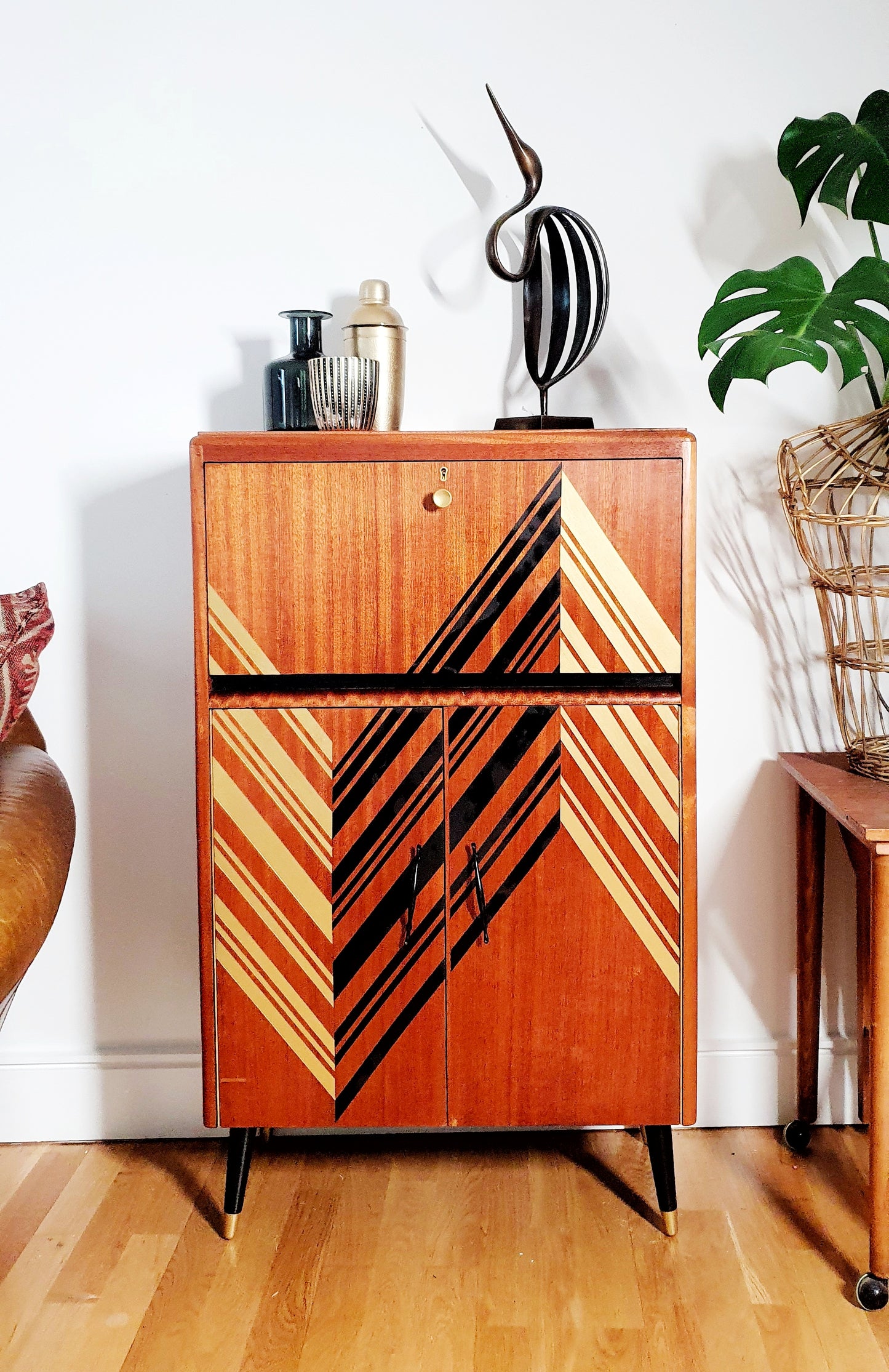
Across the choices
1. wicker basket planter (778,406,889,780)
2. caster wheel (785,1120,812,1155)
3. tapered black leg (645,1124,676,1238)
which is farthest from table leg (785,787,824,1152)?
tapered black leg (645,1124,676,1238)

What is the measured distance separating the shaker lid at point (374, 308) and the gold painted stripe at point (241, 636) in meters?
0.53

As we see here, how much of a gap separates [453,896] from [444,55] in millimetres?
1332

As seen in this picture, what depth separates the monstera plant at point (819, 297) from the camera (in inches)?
58.2

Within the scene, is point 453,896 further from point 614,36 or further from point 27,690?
point 614,36

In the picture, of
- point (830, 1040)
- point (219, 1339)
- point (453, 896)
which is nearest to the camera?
point (219, 1339)

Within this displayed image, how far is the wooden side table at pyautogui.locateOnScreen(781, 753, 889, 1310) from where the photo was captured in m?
1.40

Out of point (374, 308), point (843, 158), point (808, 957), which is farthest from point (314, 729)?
point (843, 158)

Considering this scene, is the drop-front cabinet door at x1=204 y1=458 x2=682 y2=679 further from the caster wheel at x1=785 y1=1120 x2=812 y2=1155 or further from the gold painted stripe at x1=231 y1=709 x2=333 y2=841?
the caster wheel at x1=785 y1=1120 x2=812 y2=1155

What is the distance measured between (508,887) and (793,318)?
0.86 meters

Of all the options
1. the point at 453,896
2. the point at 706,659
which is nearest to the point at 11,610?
the point at 453,896

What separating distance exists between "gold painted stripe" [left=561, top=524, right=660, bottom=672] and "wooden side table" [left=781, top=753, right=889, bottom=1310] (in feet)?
1.06

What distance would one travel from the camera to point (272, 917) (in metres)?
1.53

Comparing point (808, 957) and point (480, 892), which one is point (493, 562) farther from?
point (808, 957)

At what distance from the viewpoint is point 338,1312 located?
1.45m
